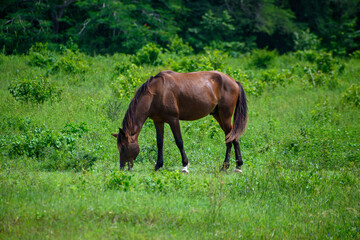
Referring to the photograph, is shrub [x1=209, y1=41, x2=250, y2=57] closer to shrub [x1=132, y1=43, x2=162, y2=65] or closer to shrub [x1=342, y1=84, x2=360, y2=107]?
shrub [x1=132, y1=43, x2=162, y2=65]

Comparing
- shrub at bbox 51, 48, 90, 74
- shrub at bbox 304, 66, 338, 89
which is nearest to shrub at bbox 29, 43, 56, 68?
shrub at bbox 51, 48, 90, 74

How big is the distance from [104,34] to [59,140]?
14.8 m

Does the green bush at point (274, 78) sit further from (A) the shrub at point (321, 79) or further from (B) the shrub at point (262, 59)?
(B) the shrub at point (262, 59)

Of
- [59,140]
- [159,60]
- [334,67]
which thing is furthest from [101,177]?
[334,67]

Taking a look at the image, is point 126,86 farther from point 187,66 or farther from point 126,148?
point 126,148

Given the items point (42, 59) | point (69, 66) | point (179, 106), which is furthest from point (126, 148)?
point (42, 59)

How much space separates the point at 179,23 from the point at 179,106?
16.8m

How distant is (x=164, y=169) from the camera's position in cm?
718

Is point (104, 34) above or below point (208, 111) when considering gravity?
below

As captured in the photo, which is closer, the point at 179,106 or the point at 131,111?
the point at 131,111

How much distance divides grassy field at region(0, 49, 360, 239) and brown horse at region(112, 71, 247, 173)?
1.78 feet

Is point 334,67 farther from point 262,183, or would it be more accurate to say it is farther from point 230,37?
point 262,183

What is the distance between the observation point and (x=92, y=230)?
467cm

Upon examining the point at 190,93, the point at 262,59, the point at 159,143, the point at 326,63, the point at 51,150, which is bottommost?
the point at 51,150
